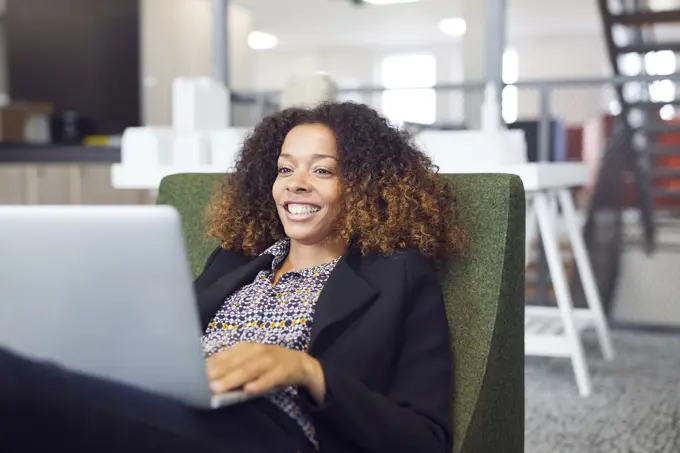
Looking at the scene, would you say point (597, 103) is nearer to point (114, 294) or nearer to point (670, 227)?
point (670, 227)

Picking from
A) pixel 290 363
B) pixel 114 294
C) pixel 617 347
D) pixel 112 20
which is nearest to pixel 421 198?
pixel 290 363

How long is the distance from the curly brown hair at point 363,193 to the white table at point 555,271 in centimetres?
80

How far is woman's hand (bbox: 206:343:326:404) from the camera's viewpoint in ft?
3.24

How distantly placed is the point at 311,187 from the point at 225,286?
8.6 inches

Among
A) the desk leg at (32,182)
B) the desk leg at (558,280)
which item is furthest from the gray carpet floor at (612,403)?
the desk leg at (32,182)

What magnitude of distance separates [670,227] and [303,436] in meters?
3.12

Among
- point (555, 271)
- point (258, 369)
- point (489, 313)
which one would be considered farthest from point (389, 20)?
point (258, 369)

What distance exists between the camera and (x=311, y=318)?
1.31 metres

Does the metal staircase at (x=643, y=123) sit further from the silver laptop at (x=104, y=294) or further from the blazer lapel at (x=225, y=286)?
the silver laptop at (x=104, y=294)

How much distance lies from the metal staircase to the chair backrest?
7.10 feet

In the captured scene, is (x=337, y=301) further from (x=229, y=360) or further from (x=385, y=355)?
(x=229, y=360)

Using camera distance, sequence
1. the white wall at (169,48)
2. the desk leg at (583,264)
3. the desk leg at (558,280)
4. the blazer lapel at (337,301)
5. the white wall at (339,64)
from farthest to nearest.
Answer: the white wall at (339,64) → the white wall at (169,48) → the desk leg at (583,264) → the desk leg at (558,280) → the blazer lapel at (337,301)

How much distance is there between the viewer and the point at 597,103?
420cm

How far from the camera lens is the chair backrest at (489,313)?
1343mm
